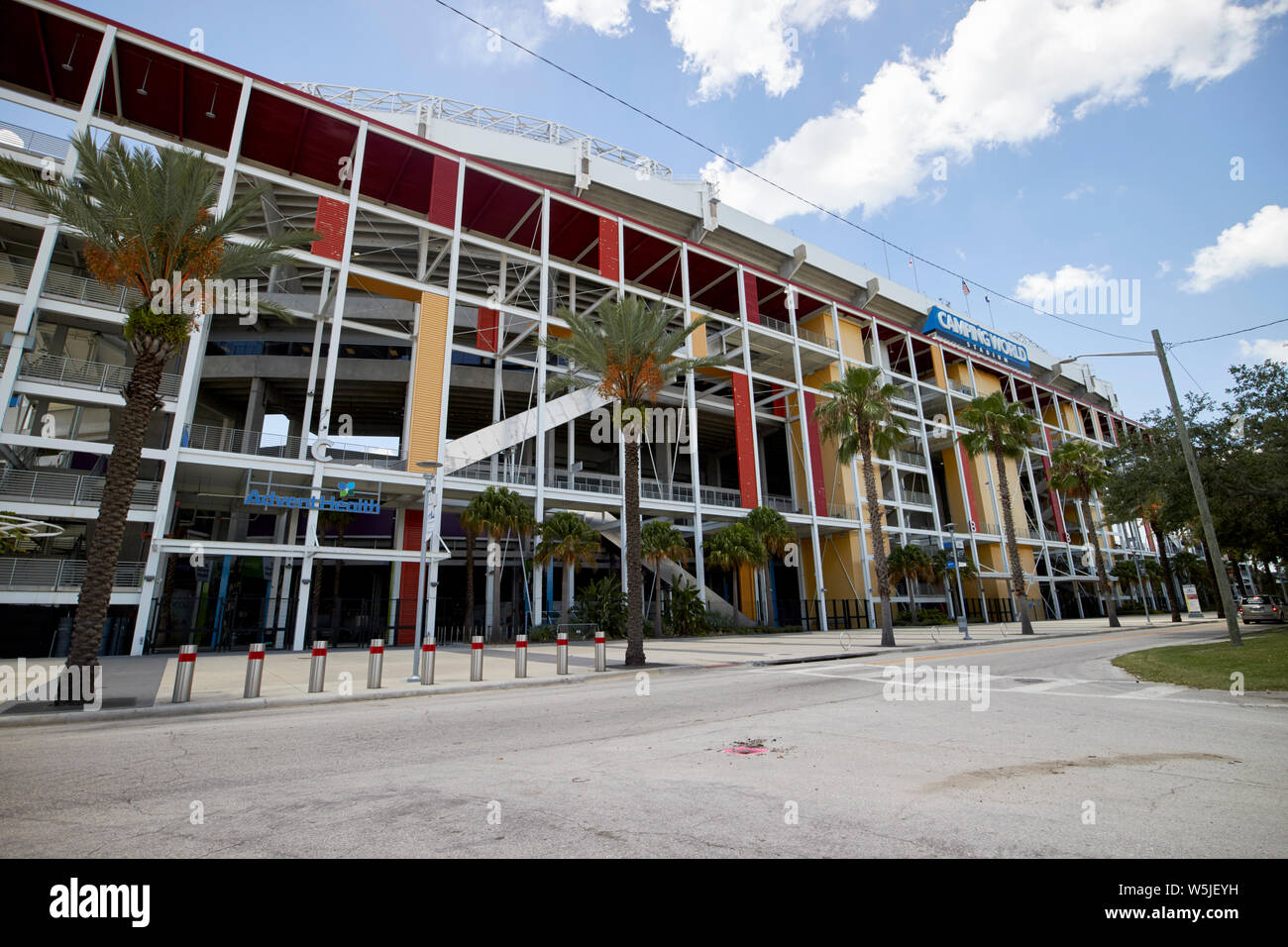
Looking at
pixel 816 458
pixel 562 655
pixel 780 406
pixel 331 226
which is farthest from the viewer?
pixel 780 406

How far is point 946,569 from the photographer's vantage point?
1781 inches

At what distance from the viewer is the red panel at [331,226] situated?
2772 centimetres

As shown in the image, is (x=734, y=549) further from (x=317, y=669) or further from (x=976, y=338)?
(x=976, y=338)

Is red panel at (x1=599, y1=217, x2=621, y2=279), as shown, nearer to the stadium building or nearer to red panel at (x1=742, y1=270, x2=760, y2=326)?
the stadium building

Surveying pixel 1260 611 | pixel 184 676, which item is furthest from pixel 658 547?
pixel 1260 611

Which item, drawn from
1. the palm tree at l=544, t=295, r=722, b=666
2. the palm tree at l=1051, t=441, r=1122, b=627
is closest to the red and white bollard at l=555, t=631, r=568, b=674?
the palm tree at l=544, t=295, r=722, b=666

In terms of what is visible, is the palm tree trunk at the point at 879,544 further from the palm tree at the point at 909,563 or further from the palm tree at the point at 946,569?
the palm tree at the point at 946,569

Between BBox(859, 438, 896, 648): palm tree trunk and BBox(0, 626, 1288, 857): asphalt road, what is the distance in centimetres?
1489

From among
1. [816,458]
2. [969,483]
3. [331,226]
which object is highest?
[331,226]

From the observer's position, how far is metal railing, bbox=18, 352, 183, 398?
73.9 ft

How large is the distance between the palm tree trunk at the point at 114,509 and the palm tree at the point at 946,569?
42.9 metres

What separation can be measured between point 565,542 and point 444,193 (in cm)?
1913

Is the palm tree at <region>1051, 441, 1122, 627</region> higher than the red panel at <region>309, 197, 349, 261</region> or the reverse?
the reverse

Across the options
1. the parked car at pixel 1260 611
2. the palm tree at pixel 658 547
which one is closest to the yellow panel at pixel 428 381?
the palm tree at pixel 658 547
